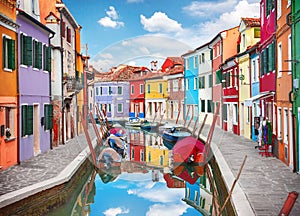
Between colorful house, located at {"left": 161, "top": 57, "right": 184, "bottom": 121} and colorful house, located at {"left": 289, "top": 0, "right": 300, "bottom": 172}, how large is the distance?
22.7 metres

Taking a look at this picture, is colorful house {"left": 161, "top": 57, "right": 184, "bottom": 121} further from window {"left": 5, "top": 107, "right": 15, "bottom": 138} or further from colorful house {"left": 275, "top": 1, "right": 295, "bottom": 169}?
window {"left": 5, "top": 107, "right": 15, "bottom": 138}

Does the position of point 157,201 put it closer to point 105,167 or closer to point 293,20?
point 105,167

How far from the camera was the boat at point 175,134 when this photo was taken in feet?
69.7

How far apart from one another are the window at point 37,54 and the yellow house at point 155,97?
89.3 ft

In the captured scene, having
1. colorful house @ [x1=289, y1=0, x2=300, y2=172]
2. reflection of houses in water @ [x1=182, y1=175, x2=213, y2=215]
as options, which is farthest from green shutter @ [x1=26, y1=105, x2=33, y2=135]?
colorful house @ [x1=289, y1=0, x2=300, y2=172]

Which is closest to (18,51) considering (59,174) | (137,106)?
(59,174)

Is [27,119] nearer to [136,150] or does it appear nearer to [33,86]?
[33,86]

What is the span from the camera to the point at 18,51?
535 inches

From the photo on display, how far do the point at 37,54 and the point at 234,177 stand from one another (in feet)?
30.1

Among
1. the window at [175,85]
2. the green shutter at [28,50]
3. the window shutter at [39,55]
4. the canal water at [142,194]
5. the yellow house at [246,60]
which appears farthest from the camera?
the window at [175,85]

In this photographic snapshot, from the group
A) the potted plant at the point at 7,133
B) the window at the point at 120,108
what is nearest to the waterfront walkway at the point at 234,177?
the potted plant at the point at 7,133

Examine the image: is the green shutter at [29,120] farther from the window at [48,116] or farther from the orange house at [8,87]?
the window at [48,116]

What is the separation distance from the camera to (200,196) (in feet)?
35.3

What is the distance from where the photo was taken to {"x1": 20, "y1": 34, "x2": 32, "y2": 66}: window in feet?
46.0
